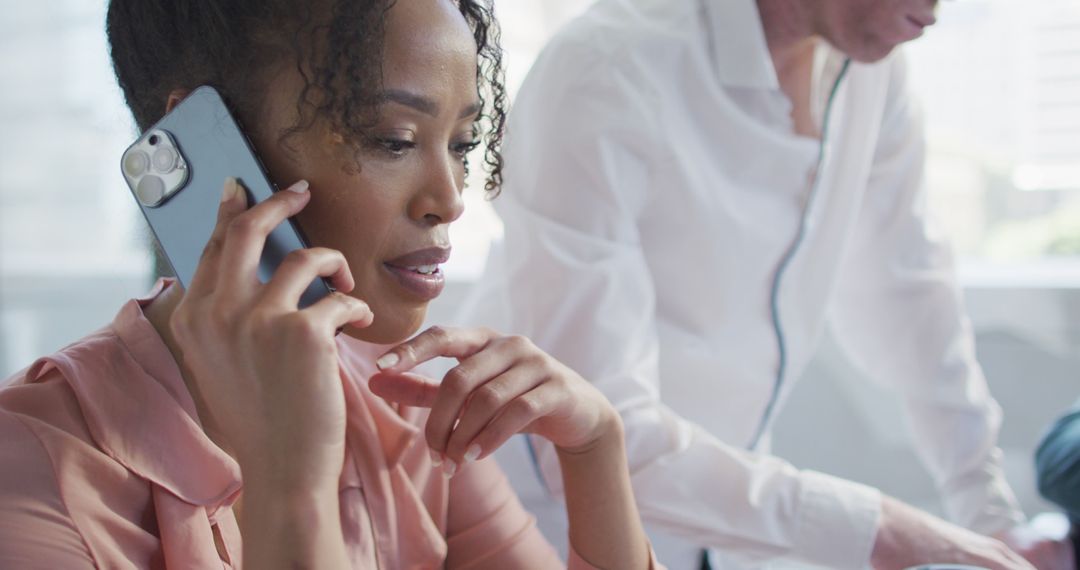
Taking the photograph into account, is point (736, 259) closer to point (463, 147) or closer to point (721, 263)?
point (721, 263)

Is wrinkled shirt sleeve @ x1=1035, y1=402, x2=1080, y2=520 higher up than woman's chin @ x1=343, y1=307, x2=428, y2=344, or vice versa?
woman's chin @ x1=343, y1=307, x2=428, y2=344

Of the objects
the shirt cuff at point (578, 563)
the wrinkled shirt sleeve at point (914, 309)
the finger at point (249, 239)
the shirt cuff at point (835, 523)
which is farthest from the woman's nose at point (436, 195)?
the wrinkled shirt sleeve at point (914, 309)

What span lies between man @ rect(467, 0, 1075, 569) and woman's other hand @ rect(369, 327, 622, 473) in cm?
25

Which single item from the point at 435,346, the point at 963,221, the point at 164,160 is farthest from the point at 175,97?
the point at 963,221

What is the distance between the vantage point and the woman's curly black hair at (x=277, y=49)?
80cm

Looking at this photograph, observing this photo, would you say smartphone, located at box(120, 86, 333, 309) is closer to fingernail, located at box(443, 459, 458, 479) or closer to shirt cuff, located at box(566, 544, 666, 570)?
fingernail, located at box(443, 459, 458, 479)

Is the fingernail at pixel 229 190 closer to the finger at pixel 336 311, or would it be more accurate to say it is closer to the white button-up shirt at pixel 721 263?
the finger at pixel 336 311

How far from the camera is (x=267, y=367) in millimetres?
687

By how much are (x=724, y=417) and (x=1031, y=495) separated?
3.91 feet

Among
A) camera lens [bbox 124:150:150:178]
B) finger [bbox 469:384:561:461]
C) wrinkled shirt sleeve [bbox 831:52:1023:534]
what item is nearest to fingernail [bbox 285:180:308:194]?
camera lens [bbox 124:150:150:178]

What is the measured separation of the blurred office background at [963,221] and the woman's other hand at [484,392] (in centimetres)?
115

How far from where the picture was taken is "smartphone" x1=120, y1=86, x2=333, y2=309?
2.57ft

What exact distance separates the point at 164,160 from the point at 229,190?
60mm

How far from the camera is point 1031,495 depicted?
2.26 metres
